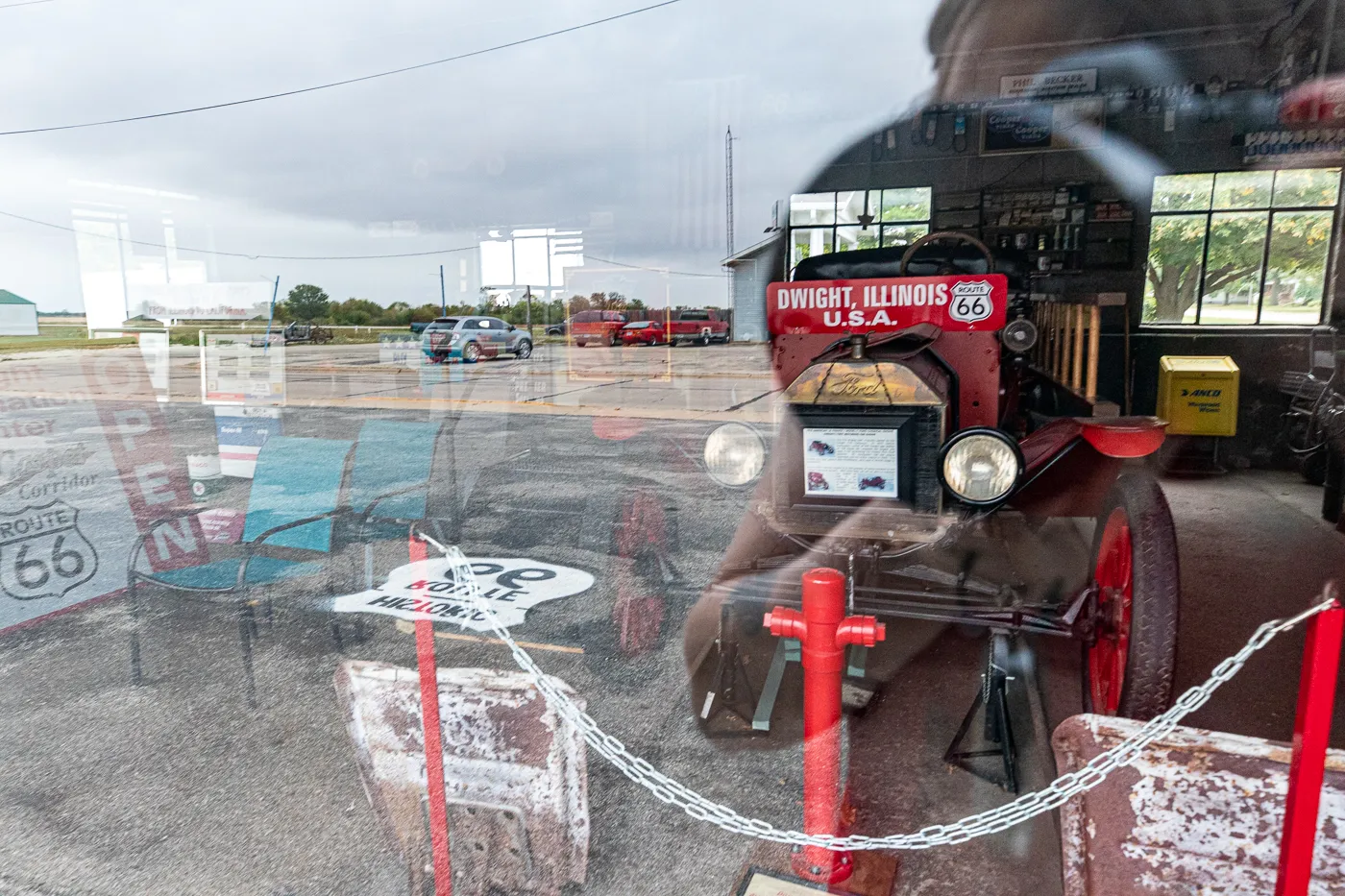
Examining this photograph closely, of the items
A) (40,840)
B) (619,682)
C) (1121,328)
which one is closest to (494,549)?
(619,682)

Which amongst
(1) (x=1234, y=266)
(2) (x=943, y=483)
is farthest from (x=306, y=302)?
(1) (x=1234, y=266)

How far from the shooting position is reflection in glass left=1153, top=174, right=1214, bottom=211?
331 inches

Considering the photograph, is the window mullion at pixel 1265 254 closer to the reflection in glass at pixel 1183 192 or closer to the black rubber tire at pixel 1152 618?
the reflection in glass at pixel 1183 192

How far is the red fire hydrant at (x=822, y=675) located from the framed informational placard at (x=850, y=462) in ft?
3.53

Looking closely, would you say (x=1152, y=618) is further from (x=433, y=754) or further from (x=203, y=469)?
(x=203, y=469)

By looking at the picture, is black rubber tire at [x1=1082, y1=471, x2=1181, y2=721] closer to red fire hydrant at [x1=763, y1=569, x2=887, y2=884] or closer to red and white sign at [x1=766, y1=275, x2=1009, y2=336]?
red fire hydrant at [x1=763, y1=569, x2=887, y2=884]

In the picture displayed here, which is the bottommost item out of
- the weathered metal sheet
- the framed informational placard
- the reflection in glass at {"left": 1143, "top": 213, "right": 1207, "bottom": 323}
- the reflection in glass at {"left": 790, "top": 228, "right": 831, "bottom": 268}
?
the framed informational placard

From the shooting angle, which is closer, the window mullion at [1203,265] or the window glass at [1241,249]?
the window glass at [1241,249]

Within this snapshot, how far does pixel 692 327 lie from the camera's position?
47.7ft

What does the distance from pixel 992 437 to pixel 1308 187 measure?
791 cm

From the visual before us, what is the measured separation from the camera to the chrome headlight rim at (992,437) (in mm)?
2680

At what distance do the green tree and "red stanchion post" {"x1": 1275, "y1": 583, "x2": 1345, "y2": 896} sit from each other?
5.06 m

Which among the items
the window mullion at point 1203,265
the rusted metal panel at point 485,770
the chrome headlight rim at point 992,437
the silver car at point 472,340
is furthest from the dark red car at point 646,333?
the rusted metal panel at point 485,770

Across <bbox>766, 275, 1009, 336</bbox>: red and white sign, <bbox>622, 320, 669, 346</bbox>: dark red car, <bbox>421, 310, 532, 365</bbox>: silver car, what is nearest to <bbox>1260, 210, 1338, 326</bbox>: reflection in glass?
<bbox>766, 275, 1009, 336</bbox>: red and white sign
